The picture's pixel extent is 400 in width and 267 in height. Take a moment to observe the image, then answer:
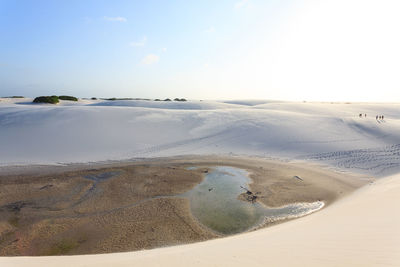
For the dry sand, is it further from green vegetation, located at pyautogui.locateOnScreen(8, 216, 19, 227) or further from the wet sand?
green vegetation, located at pyautogui.locateOnScreen(8, 216, 19, 227)

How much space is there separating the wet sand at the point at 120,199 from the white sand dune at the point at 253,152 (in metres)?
1.04

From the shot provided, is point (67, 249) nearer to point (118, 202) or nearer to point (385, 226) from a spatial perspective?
point (118, 202)

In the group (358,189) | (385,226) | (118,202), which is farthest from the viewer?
(358,189)

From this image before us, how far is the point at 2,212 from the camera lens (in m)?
6.27

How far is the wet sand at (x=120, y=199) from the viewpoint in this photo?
520cm

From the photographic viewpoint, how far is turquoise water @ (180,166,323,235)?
6.00 metres

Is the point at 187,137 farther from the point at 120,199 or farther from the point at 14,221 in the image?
the point at 14,221

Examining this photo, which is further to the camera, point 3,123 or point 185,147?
point 3,123

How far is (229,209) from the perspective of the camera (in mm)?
6754

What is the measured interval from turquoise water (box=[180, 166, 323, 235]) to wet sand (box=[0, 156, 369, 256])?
0.29 metres

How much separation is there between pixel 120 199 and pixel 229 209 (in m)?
3.46

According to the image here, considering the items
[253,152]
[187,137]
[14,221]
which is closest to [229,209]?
[14,221]

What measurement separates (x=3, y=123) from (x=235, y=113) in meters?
17.5

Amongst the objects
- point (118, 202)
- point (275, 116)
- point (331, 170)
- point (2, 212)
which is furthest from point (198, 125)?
point (2, 212)
